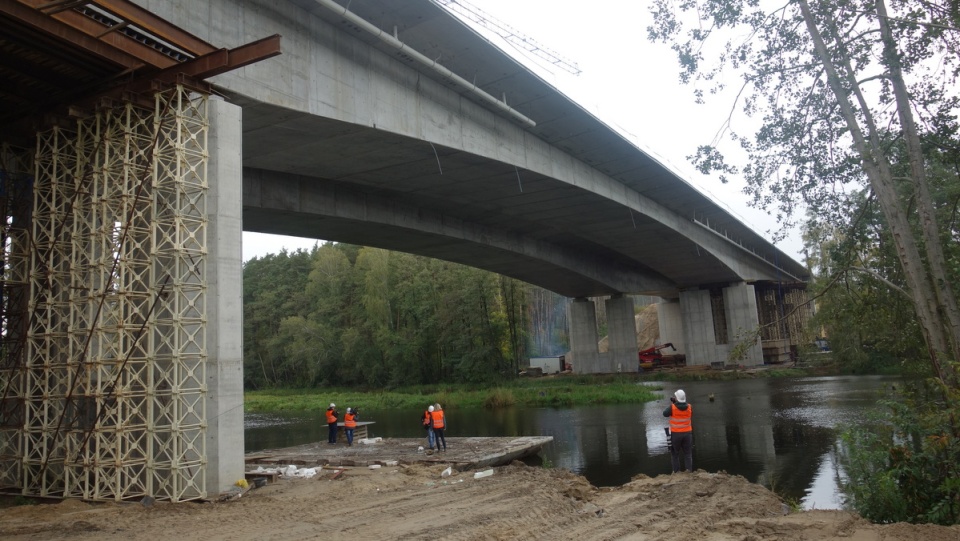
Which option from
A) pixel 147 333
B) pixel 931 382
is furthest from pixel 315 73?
pixel 931 382

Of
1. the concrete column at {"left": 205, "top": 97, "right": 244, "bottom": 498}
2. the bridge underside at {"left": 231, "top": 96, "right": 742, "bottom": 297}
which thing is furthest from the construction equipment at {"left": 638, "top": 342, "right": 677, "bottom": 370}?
the concrete column at {"left": 205, "top": 97, "right": 244, "bottom": 498}

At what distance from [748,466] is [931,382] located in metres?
6.57

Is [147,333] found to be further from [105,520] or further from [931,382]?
[931,382]

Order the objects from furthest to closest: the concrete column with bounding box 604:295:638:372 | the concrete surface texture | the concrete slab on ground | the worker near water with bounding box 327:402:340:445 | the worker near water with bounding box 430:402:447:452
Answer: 1. the concrete column with bounding box 604:295:638:372
2. the worker near water with bounding box 327:402:340:445
3. the worker near water with bounding box 430:402:447:452
4. the concrete slab on ground
5. the concrete surface texture

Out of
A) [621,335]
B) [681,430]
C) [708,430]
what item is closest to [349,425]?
[681,430]

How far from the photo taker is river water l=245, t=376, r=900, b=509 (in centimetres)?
1347

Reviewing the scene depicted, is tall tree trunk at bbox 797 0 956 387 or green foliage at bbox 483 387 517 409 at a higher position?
tall tree trunk at bbox 797 0 956 387

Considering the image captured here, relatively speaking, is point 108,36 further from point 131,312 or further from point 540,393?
point 540,393

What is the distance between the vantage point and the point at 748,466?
46.2 feet

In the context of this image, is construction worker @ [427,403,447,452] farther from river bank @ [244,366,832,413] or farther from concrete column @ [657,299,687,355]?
concrete column @ [657,299,687,355]

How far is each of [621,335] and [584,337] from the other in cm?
305

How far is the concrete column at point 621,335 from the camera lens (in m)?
52.1

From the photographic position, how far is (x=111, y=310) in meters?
11.1

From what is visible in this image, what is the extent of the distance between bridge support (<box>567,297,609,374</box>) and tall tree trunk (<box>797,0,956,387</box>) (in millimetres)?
43635
